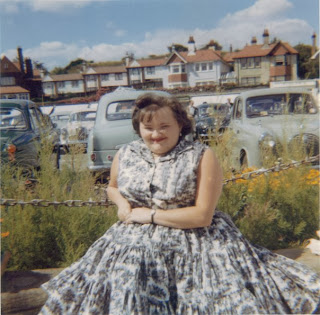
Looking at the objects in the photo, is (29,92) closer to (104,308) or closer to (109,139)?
(109,139)

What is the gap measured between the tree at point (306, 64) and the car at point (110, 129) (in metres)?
2.00

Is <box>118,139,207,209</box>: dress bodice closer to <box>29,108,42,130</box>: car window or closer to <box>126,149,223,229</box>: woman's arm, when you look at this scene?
<box>126,149,223,229</box>: woman's arm

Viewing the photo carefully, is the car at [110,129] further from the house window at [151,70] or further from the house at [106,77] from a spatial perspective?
the house window at [151,70]

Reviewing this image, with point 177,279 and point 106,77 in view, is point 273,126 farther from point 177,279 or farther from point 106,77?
point 177,279

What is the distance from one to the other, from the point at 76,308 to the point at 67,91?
2.43 meters

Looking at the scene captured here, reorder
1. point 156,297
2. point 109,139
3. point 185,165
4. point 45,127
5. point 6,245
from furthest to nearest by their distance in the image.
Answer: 1. point 109,139
2. point 45,127
3. point 6,245
4. point 185,165
5. point 156,297

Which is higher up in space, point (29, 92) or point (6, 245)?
point (29, 92)

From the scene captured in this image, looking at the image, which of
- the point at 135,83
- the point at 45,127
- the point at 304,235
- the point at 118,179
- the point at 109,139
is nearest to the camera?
the point at 118,179

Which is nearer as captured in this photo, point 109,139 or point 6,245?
point 6,245

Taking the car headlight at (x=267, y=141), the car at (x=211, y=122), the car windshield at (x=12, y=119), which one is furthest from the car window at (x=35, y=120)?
the car headlight at (x=267, y=141)

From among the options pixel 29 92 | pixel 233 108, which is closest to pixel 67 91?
pixel 29 92

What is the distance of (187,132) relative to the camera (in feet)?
6.49

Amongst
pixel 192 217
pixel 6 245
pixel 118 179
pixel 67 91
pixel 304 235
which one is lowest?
pixel 304 235

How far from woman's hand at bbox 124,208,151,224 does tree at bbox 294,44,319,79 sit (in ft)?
9.63
